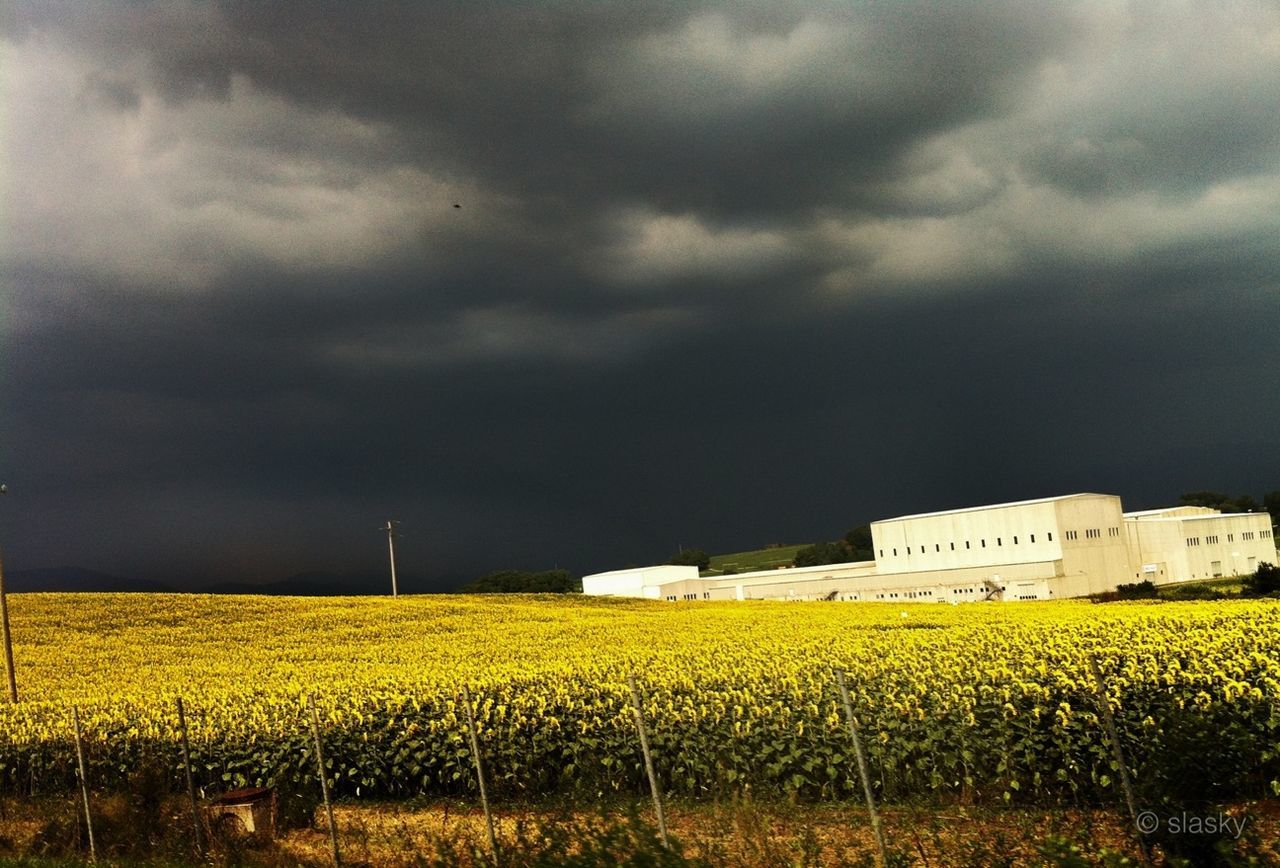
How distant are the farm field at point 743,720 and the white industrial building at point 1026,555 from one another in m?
62.5

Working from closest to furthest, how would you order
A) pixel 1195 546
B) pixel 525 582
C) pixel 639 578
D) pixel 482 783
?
pixel 482 783
pixel 1195 546
pixel 639 578
pixel 525 582

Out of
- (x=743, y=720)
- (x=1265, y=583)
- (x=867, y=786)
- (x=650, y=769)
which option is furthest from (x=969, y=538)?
(x=867, y=786)

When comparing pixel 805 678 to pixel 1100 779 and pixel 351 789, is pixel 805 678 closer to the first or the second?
pixel 1100 779

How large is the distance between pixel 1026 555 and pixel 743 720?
8225 centimetres

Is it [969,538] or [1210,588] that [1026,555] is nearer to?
[969,538]

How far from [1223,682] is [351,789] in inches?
575

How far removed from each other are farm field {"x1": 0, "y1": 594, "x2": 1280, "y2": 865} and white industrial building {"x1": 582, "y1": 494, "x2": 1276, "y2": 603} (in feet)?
205

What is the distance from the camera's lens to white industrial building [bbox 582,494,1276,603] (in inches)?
3450

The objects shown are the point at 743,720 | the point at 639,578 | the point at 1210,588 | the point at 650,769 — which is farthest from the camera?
the point at 639,578

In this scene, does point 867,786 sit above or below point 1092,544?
above

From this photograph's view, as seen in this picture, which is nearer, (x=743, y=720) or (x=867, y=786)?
(x=867, y=786)

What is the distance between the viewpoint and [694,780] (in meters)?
15.1

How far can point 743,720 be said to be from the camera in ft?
49.5

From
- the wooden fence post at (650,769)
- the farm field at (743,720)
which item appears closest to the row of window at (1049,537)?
the farm field at (743,720)
